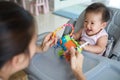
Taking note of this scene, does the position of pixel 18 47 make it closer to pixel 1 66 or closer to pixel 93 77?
pixel 1 66

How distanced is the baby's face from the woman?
0.63 m

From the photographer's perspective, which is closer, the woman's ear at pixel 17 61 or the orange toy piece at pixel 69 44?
the woman's ear at pixel 17 61

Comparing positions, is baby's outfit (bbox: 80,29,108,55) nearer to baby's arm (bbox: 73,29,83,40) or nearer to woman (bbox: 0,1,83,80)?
baby's arm (bbox: 73,29,83,40)

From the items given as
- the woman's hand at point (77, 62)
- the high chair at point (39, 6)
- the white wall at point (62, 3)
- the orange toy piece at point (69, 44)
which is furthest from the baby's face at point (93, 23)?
the white wall at point (62, 3)

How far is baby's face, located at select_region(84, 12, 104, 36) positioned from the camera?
1144 millimetres

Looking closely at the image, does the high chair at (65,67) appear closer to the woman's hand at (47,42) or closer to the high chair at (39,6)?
the woman's hand at (47,42)

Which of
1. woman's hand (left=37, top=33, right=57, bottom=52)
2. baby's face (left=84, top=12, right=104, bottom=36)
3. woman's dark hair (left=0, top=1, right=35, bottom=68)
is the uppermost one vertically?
woman's dark hair (left=0, top=1, right=35, bottom=68)

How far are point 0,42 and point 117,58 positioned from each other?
0.74m

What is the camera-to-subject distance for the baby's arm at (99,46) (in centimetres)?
111

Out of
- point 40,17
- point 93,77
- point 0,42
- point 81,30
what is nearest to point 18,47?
point 0,42

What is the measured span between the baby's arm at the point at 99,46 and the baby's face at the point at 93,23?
0.22 feet

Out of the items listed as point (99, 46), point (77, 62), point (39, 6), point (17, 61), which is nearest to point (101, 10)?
point (99, 46)

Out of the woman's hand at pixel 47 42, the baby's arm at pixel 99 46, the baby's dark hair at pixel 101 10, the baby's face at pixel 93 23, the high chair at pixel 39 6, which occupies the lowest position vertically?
the high chair at pixel 39 6

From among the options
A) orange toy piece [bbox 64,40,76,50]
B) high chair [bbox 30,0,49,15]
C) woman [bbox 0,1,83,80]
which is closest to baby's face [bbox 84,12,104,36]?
orange toy piece [bbox 64,40,76,50]
